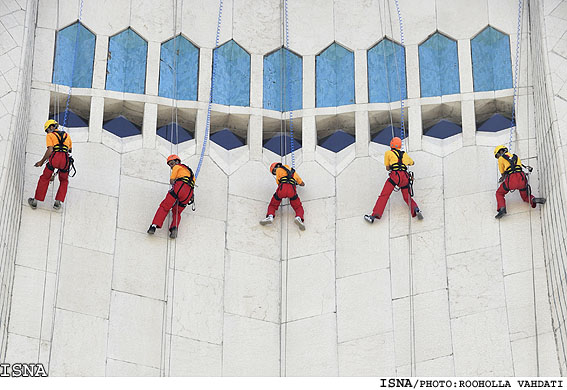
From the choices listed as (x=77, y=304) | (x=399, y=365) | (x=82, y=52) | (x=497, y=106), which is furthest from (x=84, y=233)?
(x=497, y=106)

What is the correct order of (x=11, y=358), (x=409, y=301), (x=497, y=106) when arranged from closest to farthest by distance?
1. (x=11, y=358)
2. (x=409, y=301)
3. (x=497, y=106)

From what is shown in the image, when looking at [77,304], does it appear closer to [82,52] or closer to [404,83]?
[82,52]

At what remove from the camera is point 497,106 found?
24844 mm

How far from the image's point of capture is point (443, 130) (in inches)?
990

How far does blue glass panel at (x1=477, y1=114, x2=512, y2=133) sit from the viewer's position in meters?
24.7

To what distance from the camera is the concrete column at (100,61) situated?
24922 millimetres

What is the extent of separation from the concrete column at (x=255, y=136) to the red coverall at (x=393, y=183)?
2340 millimetres

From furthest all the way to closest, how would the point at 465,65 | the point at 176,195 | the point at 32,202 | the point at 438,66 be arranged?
the point at 438,66, the point at 465,65, the point at 176,195, the point at 32,202

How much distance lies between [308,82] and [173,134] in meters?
2.50

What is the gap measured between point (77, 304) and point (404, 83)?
6.92m

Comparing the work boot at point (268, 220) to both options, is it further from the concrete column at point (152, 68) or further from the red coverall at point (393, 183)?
the concrete column at point (152, 68)

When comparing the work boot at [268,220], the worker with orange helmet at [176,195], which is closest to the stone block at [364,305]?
the work boot at [268,220]

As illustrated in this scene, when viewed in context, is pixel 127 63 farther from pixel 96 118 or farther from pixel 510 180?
pixel 510 180

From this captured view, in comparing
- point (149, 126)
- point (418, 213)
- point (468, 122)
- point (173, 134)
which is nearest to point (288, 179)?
point (418, 213)
